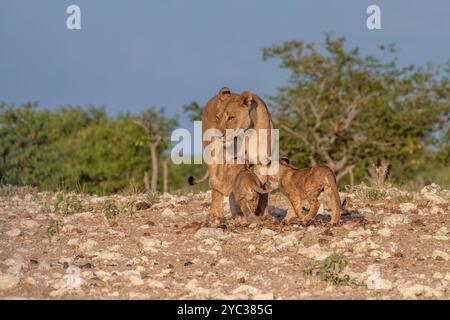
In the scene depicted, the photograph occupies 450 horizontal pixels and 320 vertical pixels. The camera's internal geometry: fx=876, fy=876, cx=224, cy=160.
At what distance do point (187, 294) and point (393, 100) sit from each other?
89.9ft

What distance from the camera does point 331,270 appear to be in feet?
26.1

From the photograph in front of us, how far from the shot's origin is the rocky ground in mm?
7547

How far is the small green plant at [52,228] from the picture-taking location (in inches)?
402

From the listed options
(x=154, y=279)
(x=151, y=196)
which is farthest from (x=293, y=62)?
(x=154, y=279)

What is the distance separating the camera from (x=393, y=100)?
3369 cm

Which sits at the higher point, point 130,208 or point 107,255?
point 130,208

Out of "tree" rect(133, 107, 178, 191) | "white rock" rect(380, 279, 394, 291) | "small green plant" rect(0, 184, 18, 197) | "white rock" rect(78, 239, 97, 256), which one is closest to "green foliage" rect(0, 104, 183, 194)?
"tree" rect(133, 107, 178, 191)

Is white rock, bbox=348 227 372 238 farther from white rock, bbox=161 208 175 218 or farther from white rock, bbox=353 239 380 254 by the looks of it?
white rock, bbox=161 208 175 218

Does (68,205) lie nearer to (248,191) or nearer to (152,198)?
(152,198)

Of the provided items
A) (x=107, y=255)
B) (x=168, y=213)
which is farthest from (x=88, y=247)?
(x=168, y=213)

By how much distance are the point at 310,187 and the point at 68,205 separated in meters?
3.70
